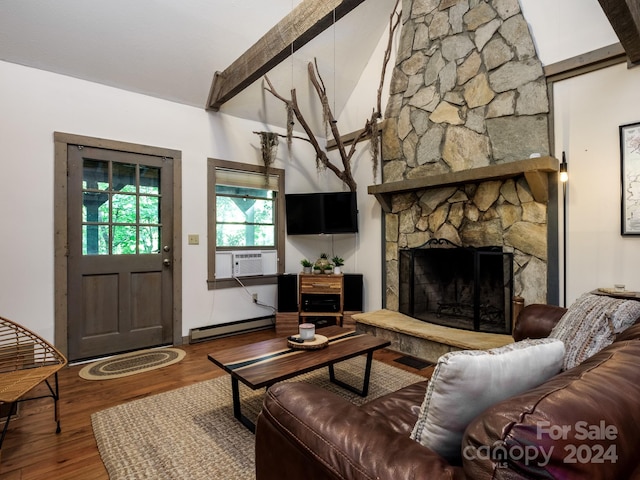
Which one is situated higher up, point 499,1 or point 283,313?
point 499,1

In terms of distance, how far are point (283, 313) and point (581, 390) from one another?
3581mm

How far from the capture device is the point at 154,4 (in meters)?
2.90

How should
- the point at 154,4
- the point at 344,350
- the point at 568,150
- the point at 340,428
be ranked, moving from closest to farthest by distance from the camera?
the point at 340,428 → the point at 344,350 → the point at 568,150 → the point at 154,4

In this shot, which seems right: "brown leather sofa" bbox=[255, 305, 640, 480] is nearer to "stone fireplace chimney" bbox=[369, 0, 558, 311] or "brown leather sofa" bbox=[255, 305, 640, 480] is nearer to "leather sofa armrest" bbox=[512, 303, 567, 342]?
"leather sofa armrest" bbox=[512, 303, 567, 342]

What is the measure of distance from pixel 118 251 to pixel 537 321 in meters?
3.55

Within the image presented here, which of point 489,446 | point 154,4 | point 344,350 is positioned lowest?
point 344,350

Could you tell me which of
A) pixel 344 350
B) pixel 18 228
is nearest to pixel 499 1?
pixel 344 350

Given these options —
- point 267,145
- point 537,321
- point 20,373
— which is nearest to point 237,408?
point 20,373

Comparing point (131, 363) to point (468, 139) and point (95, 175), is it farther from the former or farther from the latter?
point (468, 139)

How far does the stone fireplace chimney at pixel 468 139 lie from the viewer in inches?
113

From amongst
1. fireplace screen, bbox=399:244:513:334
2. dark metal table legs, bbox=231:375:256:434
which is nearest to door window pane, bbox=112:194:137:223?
dark metal table legs, bbox=231:375:256:434

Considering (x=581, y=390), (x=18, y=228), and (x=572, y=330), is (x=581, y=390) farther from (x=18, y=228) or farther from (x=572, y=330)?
(x=18, y=228)

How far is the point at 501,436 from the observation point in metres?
0.60

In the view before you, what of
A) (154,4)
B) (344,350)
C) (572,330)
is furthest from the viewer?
(154,4)
